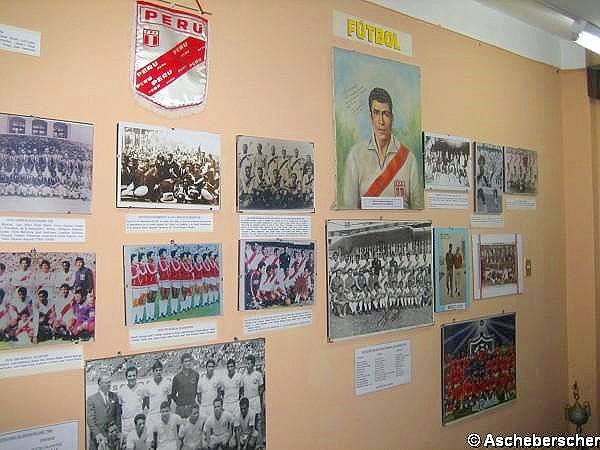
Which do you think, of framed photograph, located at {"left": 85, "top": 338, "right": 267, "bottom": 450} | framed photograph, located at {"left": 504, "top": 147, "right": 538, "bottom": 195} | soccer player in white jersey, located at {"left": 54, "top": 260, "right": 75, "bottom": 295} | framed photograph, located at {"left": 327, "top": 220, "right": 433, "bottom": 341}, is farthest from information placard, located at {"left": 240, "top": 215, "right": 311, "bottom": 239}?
framed photograph, located at {"left": 504, "top": 147, "right": 538, "bottom": 195}

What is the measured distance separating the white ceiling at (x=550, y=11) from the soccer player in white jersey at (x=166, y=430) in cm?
289

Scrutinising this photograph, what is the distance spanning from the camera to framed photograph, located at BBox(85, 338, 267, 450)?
A: 2.07m

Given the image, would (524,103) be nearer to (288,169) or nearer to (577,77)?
(577,77)

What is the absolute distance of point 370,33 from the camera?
297cm

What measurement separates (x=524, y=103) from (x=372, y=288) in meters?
1.85

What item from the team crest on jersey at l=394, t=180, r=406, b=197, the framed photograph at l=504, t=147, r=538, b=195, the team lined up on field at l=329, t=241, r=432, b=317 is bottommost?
the team lined up on field at l=329, t=241, r=432, b=317

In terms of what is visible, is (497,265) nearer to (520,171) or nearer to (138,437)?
(520,171)

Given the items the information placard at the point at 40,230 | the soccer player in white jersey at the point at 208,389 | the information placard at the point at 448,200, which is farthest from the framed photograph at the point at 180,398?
the information placard at the point at 448,200

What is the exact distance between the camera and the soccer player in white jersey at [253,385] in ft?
7.99

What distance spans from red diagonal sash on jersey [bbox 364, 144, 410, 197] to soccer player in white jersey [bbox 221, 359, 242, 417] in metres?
1.07

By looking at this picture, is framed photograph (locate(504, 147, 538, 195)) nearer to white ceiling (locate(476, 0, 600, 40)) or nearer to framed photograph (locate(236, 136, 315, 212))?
white ceiling (locate(476, 0, 600, 40))

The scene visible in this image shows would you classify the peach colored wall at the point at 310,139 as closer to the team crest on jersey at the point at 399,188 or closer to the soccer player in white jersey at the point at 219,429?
the team crest on jersey at the point at 399,188

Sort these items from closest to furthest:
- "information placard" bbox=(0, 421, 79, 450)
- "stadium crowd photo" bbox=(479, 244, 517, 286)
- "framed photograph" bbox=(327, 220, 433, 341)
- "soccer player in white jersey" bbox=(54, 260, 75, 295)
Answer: "information placard" bbox=(0, 421, 79, 450) < "soccer player in white jersey" bbox=(54, 260, 75, 295) < "framed photograph" bbox=(327, 220, 433, 341) < "stadium crowd photo" bbox=(479, 244, 517, 286)

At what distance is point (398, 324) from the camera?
A: 302 cm
